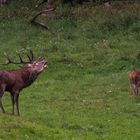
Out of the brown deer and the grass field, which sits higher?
the brown deer

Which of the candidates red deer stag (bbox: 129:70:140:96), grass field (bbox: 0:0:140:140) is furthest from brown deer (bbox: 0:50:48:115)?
red deer stag (bbox: 129:70:140:96)

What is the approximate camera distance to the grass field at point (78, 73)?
15.2 metres

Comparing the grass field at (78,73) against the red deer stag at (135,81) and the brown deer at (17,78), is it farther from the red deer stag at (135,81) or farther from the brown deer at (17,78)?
the brown deer at (17,78)

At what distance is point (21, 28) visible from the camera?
102ft

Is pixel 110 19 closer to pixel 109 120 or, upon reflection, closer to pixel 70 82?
pixel 70 82

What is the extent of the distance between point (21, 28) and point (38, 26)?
3.08 feet

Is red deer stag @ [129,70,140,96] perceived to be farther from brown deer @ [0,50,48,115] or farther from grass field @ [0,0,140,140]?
brown deer @ [0,50,48,115]

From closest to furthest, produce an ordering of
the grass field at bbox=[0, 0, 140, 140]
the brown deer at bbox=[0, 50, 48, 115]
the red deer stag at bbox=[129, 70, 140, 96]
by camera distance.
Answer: the grass field at bbox=[0, 0, 140, 140]
the brown deer at bbox=[0, 50, 48, 115]
the red deer stag at bbox=[129, 70, 140, 96]

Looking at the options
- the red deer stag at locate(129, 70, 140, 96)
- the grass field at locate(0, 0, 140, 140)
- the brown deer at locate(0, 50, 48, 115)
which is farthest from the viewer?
the red deer stag at locate(129, 70, 140, 96)

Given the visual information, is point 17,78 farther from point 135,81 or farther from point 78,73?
point 78,73

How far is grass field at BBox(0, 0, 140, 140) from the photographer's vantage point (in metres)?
15.2

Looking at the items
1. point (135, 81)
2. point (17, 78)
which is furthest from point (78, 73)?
point (17, 78)

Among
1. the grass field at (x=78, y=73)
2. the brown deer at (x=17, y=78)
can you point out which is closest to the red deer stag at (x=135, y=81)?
the grass field at (x=78, y=73)

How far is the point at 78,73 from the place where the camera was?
2461cm
